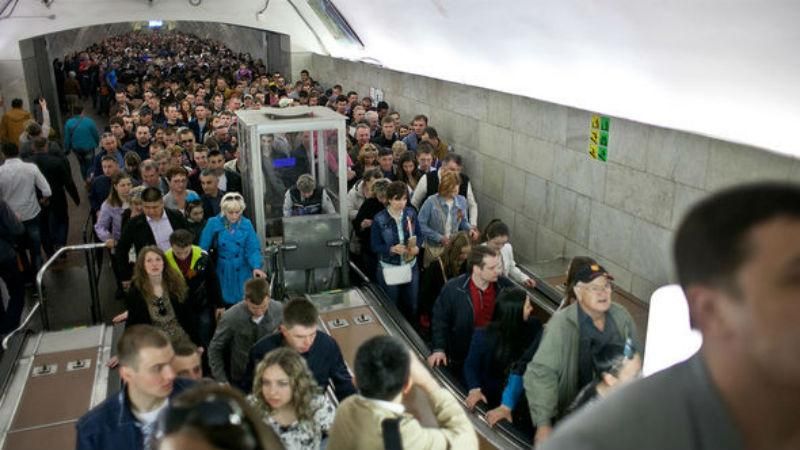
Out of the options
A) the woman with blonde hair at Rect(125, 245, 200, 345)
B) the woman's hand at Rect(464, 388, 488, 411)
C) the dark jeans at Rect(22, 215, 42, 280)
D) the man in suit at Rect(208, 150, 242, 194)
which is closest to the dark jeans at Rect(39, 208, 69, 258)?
the dark jeans at Rect(22, 215, 42, 280)

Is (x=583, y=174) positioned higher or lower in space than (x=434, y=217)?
higher

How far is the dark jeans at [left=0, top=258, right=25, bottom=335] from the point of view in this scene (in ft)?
23.0

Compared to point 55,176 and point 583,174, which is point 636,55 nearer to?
point 583,174

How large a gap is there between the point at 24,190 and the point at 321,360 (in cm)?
592

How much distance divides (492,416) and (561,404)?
2.19 feet

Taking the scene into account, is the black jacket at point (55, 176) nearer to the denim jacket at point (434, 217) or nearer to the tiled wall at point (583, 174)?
the denim jacket at point (434, 217)

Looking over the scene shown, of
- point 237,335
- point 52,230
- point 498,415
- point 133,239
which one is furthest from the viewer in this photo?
point 52,230

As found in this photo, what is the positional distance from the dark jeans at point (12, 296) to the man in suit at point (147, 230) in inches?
54.6

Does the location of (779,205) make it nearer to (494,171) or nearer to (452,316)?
(452,316)

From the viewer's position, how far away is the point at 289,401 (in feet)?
10.7

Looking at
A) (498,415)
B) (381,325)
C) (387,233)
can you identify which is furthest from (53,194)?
(498,415)

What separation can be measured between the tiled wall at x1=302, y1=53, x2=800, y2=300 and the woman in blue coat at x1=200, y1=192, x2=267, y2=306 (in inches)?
133

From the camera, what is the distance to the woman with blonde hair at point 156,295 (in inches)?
196

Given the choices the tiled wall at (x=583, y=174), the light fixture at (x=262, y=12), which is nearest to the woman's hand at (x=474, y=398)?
the tiled wall at (x=583, y=174)
